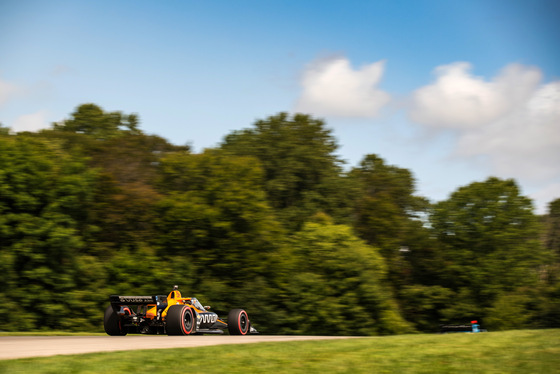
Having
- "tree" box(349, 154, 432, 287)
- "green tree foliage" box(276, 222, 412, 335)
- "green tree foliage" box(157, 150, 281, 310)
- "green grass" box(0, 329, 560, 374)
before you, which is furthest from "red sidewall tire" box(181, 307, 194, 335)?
"tree" box(349, 154, 432, 287)

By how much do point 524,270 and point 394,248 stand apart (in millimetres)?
10961

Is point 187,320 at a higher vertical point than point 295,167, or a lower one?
lower

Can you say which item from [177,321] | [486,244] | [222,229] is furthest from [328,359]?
[486,244]

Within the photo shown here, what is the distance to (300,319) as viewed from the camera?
44250mm

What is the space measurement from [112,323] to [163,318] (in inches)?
63.8

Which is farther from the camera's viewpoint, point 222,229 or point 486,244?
point 486,244

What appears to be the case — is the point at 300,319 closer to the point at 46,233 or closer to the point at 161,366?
the point at 46,233

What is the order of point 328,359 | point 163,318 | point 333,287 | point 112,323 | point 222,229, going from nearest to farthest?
point 328,359, point 112,323, point 163,318, point 222,229, point 333,287

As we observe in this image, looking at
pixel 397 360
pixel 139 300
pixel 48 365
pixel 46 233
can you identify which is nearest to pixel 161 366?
pixel 48 365

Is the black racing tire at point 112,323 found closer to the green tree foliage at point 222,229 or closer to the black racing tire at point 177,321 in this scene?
the black racing tire at point 177,321

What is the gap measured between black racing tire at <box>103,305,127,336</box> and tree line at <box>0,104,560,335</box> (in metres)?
17.6

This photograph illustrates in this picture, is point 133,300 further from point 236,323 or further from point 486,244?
point 486,244

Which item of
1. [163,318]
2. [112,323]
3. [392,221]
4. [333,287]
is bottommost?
[112,323]

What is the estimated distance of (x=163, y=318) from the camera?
20.2 metres
